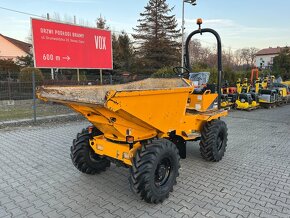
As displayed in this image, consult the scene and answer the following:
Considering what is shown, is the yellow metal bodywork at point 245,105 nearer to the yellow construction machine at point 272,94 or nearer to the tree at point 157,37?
the yellow construction machine at point 272,94

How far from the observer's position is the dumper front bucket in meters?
2.45

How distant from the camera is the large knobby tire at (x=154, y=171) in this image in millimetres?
2857

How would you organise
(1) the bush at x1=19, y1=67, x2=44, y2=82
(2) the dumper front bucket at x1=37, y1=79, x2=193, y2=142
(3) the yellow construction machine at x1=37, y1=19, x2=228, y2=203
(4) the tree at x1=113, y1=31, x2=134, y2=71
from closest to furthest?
(2) the dumper front bucket at x1=37, y1=79, x2=193, y2=142 → (3) the yellow construction machine at x1=37, y1=19, x2=228, y2=203 → (1) the bush at x1=19, y1=67, x2=44, y2=82 → (4) the tree at x1=113, y1=31, x2=134, y2=71

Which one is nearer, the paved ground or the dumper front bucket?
the dumper front bucket

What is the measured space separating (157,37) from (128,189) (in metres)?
27.2

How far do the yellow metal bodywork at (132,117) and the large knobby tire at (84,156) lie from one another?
9.7 inches

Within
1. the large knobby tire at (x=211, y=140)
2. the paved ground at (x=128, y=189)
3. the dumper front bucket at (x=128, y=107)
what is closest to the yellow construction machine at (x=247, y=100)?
the paved ground at (x=128, y=189)

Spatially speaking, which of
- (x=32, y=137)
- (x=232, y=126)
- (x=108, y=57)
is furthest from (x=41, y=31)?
(x=232, y=126)

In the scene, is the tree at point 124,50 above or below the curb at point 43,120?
above

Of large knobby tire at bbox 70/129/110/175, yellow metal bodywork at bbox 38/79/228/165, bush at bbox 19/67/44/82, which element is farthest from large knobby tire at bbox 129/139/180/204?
bush at bbox 19/67/44/82

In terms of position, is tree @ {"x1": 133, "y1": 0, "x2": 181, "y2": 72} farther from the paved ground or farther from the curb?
the paved ground

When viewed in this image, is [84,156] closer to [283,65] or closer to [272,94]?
[272,94]

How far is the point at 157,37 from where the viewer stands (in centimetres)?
2877

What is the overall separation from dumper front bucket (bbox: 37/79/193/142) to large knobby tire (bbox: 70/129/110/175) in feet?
1.82
